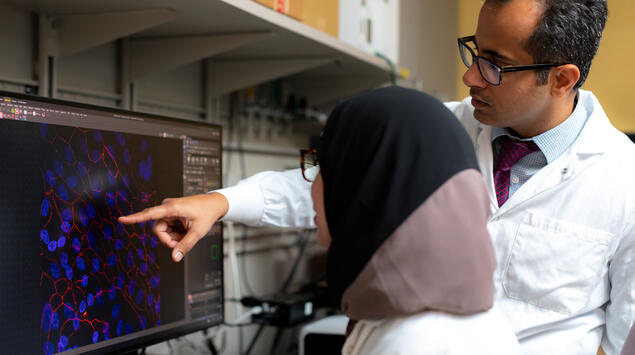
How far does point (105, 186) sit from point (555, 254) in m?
0.83

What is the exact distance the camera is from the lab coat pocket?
1.10m

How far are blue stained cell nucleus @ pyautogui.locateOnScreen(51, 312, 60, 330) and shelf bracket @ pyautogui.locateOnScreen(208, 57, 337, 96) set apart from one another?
2.86 feet

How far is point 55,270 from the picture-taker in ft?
2.90

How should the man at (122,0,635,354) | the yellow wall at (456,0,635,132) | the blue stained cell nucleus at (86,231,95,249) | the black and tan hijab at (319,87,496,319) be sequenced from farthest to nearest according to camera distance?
1. the yellow wall at (456,0,635,132)
2. the man at (122,0,635,354)
3. the blue stained cell nucleus at (86,231,95,249)
4. the black and tan hijab at (319,87,496,319)

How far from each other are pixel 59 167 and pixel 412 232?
0.57 meters

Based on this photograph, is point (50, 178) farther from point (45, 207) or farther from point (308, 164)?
point (308, 164)

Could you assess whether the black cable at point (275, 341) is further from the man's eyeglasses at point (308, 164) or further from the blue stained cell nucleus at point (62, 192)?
the blue stained cell nucleus at point (62, 192)

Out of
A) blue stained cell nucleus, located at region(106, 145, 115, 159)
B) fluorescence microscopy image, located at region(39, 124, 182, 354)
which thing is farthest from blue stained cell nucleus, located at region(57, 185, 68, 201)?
blue stained cell nucleus, located at region(106, 145, 115, 159)

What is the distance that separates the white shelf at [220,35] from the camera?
1.12 m

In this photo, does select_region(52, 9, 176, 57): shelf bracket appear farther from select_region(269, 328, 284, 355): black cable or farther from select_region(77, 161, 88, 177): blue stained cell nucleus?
select_region(269, 328, 284, 355): black cable

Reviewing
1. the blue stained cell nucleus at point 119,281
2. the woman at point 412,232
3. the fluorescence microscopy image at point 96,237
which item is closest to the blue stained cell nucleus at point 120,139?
the fluorescence microscopy image at point 96,237

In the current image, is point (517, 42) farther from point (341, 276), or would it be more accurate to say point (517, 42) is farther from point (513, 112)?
point (341, 276)

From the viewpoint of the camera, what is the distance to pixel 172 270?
1.11 m

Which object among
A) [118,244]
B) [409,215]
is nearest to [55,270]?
[118,244]
